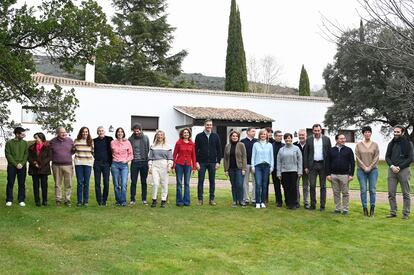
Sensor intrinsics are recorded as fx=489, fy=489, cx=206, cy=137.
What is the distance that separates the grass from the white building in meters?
19.3

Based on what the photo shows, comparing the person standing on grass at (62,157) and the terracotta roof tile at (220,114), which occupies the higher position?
the terracotta roof tile at (220,114)

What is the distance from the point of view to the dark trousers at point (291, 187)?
10.5 metres

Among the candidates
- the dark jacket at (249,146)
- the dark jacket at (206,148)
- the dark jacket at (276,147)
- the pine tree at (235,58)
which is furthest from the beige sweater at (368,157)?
the pine tree at (235,58)

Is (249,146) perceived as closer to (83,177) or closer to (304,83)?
(83,177)

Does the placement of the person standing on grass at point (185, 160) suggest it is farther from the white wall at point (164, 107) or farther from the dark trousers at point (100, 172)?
the white wall at point (164, 107)

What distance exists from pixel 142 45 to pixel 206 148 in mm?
30638

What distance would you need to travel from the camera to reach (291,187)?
10.5 meters

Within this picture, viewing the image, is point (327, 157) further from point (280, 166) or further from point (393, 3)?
point (393, 3)

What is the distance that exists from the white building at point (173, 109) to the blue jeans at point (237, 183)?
1831 centimetres

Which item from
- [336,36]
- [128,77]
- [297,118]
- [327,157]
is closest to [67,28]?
[336,36]

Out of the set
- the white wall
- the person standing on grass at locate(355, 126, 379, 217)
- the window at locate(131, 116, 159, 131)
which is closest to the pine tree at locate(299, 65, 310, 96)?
the white wall

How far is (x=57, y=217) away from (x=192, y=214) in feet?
8.17

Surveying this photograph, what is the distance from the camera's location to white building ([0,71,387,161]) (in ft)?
95.3

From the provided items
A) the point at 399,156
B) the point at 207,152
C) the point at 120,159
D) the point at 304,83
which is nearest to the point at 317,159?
the point at 399,156
